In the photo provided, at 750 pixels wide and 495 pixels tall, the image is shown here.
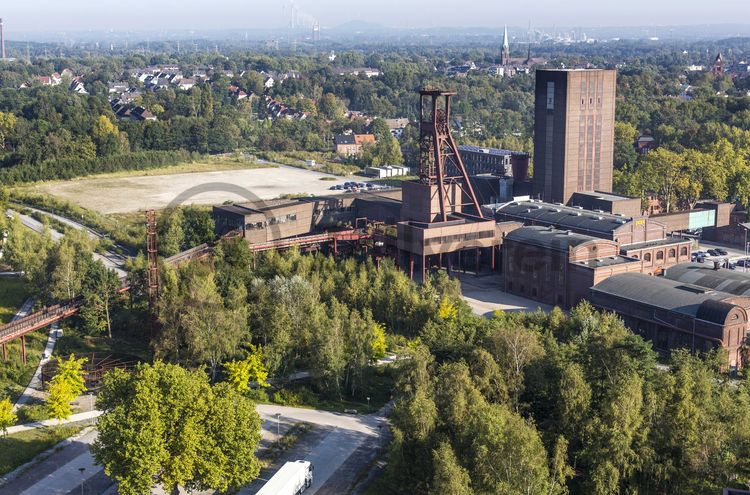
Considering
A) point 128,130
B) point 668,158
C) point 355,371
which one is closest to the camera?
point 355,371

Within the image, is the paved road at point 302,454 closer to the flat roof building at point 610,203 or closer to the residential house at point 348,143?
the flat roof building at point 610,203

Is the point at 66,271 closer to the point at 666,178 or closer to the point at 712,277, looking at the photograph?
the point at 712,277

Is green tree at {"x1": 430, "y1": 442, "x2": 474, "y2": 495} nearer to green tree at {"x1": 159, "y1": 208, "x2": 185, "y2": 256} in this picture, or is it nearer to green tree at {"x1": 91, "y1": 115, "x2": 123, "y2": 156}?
green tree at {"x1": 159, "y1": 208, "x2": 185, "y2": 256}

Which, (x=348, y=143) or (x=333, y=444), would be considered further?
(x=348, y=143)

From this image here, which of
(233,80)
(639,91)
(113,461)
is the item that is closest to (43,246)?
(113,461)

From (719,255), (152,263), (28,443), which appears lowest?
(28,443)

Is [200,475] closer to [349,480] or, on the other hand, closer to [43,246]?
[349,480]

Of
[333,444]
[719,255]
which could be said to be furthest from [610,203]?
[333,444]
